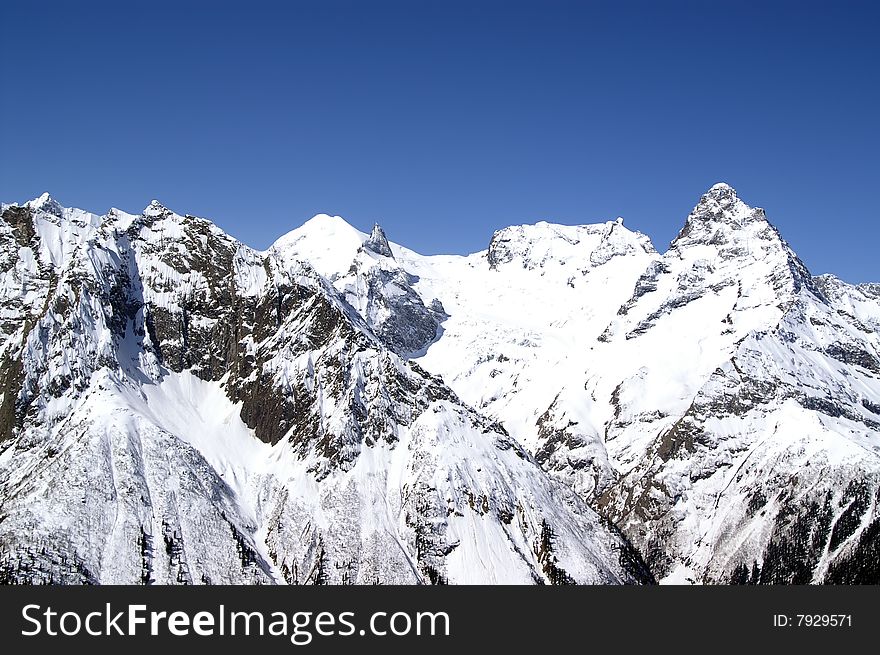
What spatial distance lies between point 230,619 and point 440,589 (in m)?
18.8

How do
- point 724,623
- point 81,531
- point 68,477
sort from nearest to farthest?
point 724,623 → point 81,531 → point 68,477

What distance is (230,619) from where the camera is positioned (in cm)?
6894

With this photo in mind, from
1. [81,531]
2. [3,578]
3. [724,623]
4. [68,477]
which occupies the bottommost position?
[724,623]

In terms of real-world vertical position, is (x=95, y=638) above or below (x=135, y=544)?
below

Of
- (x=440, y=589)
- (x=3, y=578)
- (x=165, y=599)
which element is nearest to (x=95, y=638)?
(x=165, y=599)

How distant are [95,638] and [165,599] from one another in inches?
276

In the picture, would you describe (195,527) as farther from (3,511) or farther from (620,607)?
(620,607)

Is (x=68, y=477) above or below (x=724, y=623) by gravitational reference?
above

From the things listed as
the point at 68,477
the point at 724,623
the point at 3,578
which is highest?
the point at 68,477

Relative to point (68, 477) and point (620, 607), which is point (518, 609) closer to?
point (620, 607)

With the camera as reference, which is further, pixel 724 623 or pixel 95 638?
pixel 724 623

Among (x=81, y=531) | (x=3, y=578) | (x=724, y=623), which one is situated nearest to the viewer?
(x=724, y=623)

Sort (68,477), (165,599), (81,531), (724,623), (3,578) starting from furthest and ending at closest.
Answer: (68,477)
(81,531)
(3,578)
(724,623)
(165,599)

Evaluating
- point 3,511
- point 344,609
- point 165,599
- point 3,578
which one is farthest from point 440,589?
point 3,511
